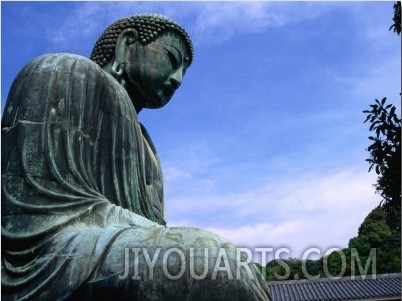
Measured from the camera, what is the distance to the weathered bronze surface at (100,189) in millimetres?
3074

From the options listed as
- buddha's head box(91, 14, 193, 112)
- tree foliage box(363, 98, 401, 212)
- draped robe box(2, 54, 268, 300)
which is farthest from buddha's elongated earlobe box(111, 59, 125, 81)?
tree foliage box(363, 98, 401, 212)

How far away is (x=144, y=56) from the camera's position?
488 centimetres

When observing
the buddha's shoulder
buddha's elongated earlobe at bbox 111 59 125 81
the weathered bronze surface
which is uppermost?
buddha's elongated earlobe at bbox 111 59 125 81

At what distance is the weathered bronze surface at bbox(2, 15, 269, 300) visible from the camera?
10.1 feet

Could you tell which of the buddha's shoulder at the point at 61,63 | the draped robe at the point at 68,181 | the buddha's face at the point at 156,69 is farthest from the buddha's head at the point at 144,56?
the buddha's shoulder at the point at 61,63

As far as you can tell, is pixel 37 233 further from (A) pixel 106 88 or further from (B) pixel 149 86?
(B) pixel 149 86

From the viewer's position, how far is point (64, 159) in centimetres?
381

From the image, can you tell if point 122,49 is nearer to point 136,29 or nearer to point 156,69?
point 136,29

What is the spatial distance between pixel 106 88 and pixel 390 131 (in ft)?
19.7

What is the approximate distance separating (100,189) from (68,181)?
1.07ft

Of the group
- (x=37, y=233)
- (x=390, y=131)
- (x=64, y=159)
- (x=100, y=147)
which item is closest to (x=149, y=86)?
(x=100, y=147)

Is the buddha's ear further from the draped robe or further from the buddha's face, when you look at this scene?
the draped robe

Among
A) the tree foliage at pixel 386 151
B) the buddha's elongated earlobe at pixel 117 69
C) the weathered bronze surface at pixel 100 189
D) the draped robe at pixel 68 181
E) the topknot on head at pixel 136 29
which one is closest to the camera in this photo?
the weathered bronze surface at pixel 100 189

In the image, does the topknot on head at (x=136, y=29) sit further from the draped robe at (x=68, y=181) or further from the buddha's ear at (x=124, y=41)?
the draped robe at (x=68, y=181)
